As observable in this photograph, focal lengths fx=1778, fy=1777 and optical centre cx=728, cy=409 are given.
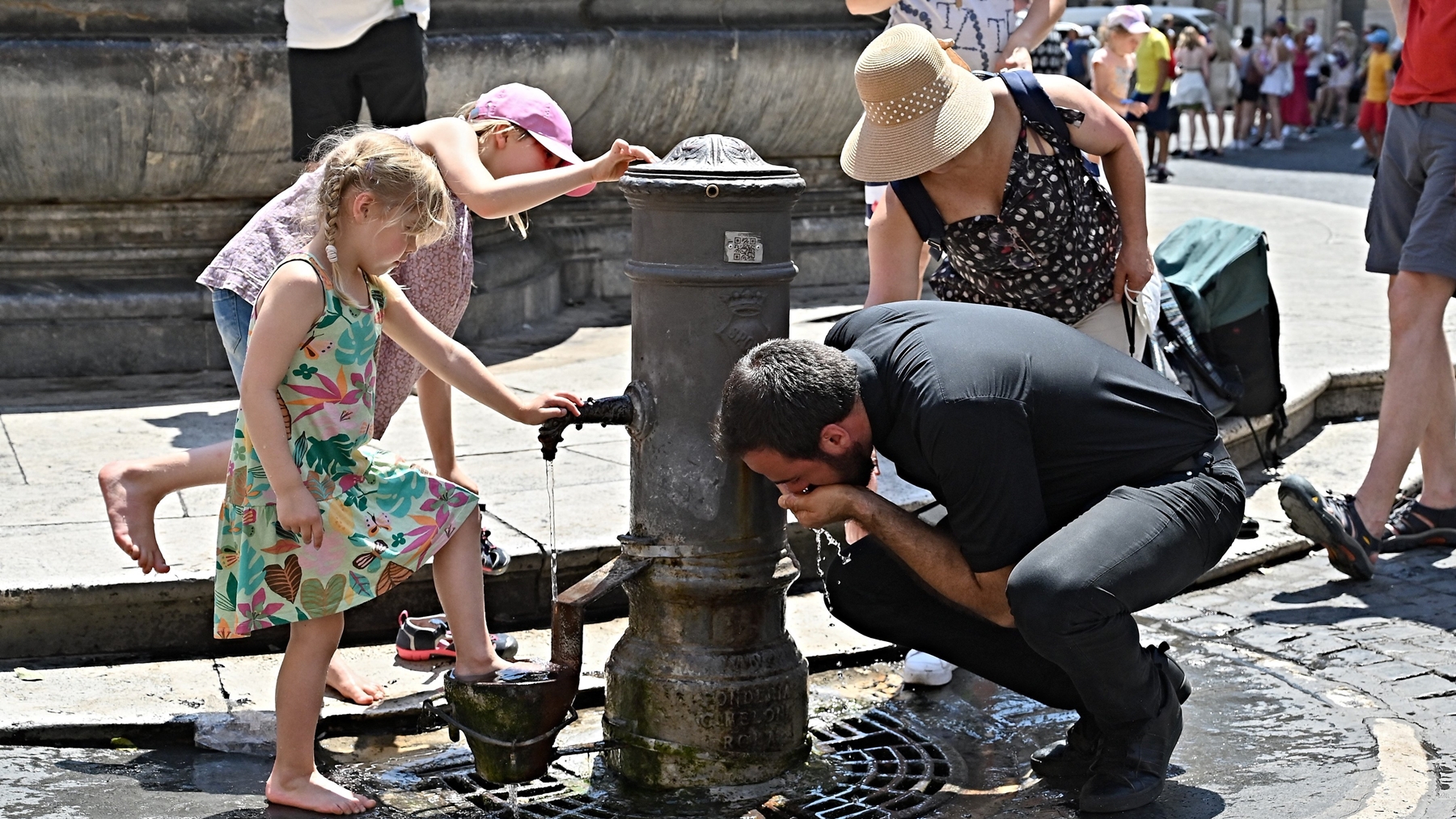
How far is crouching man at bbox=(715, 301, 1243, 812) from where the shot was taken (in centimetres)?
302

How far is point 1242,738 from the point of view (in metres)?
3.66

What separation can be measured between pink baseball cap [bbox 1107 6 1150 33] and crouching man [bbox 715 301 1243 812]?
763 cm

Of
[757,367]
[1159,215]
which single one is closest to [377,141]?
[757,367]

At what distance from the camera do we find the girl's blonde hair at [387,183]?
3191 mm

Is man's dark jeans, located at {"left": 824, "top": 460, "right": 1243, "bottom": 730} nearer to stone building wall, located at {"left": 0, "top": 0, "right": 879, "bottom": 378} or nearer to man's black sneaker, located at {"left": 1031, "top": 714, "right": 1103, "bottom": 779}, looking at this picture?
man's black sneaker, located at {"left": 1031, "top": 714, "right": 1103, "bottom": 779}

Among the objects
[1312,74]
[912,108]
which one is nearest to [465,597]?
[912,108]

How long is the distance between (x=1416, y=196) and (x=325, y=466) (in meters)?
3.12

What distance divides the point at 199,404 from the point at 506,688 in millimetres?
2824

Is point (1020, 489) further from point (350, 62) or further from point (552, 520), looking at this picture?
point (350, 62)

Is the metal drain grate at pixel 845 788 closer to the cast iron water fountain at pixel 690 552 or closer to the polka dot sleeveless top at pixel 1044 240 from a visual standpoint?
the cast iron water fountain at pixel 690 552

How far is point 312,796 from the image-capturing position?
326 centimetres

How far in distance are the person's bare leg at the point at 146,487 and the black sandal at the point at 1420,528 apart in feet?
10.4

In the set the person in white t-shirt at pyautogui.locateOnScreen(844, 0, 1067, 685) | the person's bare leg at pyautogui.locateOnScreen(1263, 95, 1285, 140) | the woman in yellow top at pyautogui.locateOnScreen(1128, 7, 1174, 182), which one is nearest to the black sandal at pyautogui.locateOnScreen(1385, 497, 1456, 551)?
the person in white t-shirt at pyautogui.locateOnScreen(844, 0, 1067, 685)

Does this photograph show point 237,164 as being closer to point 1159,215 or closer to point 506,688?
point 506,688
